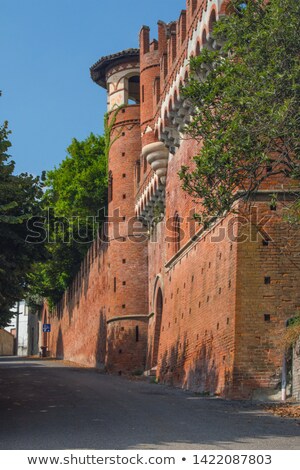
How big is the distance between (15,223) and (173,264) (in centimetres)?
1374

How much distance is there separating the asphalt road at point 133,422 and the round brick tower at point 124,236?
1276 cm

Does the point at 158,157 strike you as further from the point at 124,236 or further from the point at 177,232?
the point at 124,236

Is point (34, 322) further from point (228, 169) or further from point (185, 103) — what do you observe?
point (228, 169)

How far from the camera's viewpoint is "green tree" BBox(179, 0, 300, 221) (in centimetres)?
1439

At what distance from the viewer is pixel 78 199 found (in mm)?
43688

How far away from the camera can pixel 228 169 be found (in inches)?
601

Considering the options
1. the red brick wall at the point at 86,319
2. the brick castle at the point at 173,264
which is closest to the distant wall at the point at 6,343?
the red brick wall at the point at 86,319

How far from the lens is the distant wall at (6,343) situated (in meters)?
91.6

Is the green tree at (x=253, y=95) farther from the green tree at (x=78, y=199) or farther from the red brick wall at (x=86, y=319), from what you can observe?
the green tree at (x=78, y=199)

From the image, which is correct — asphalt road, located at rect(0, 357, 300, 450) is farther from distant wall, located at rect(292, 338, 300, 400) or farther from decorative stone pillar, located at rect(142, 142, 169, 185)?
decorative stone pillar, located at rect(142, 142, 169, 185)

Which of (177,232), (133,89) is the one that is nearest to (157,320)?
(177,232)

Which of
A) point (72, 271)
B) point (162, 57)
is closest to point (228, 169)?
point (162, 57)

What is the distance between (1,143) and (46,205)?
2103 millimetres

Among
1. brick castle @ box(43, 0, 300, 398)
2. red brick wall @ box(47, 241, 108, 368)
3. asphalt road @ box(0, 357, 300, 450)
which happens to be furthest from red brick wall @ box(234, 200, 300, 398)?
red brick wall @ box(47, 241, 108, 368)
